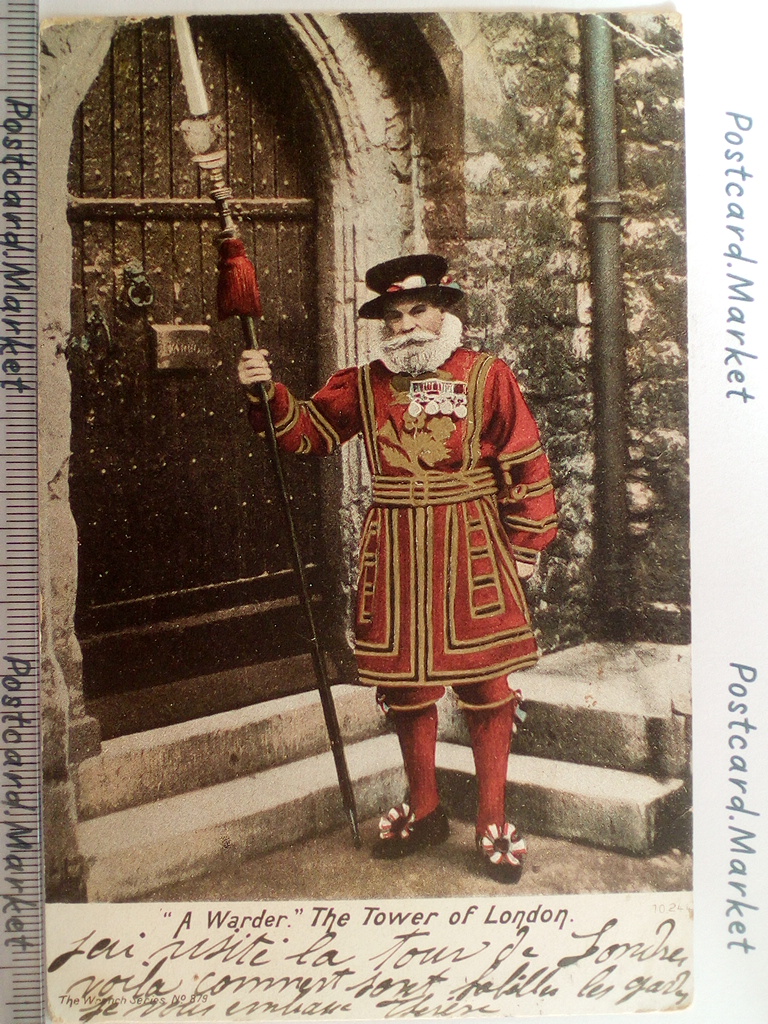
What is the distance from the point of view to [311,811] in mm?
1737

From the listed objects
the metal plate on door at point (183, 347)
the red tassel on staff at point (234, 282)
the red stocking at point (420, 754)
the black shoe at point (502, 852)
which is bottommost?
the black shoe at point (502, 852)

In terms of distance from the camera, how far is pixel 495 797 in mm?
1747

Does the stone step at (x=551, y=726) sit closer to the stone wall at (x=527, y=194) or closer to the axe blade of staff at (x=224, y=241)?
the axe blade of staff at (x=224, y=241)

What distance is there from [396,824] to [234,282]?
125 cm

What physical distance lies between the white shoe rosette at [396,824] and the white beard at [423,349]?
98 cm

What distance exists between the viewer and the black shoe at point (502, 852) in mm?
1722

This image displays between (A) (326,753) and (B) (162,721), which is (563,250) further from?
(B) (162,721)

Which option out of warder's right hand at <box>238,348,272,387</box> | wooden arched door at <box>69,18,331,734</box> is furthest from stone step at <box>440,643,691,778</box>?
warder's right hand at <box>238,348,272,387</box>

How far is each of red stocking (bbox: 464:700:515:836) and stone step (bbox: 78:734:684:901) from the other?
0.10 feet

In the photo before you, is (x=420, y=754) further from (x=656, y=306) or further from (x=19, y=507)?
(x=656, y=306)

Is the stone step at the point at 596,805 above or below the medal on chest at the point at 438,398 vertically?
below

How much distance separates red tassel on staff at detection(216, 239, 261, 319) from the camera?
171cm

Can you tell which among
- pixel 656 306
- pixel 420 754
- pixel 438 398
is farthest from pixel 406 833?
pixel 656 306

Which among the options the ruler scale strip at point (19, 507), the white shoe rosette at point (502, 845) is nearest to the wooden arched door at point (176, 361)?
the ruler scale strip at point (19, 507)
